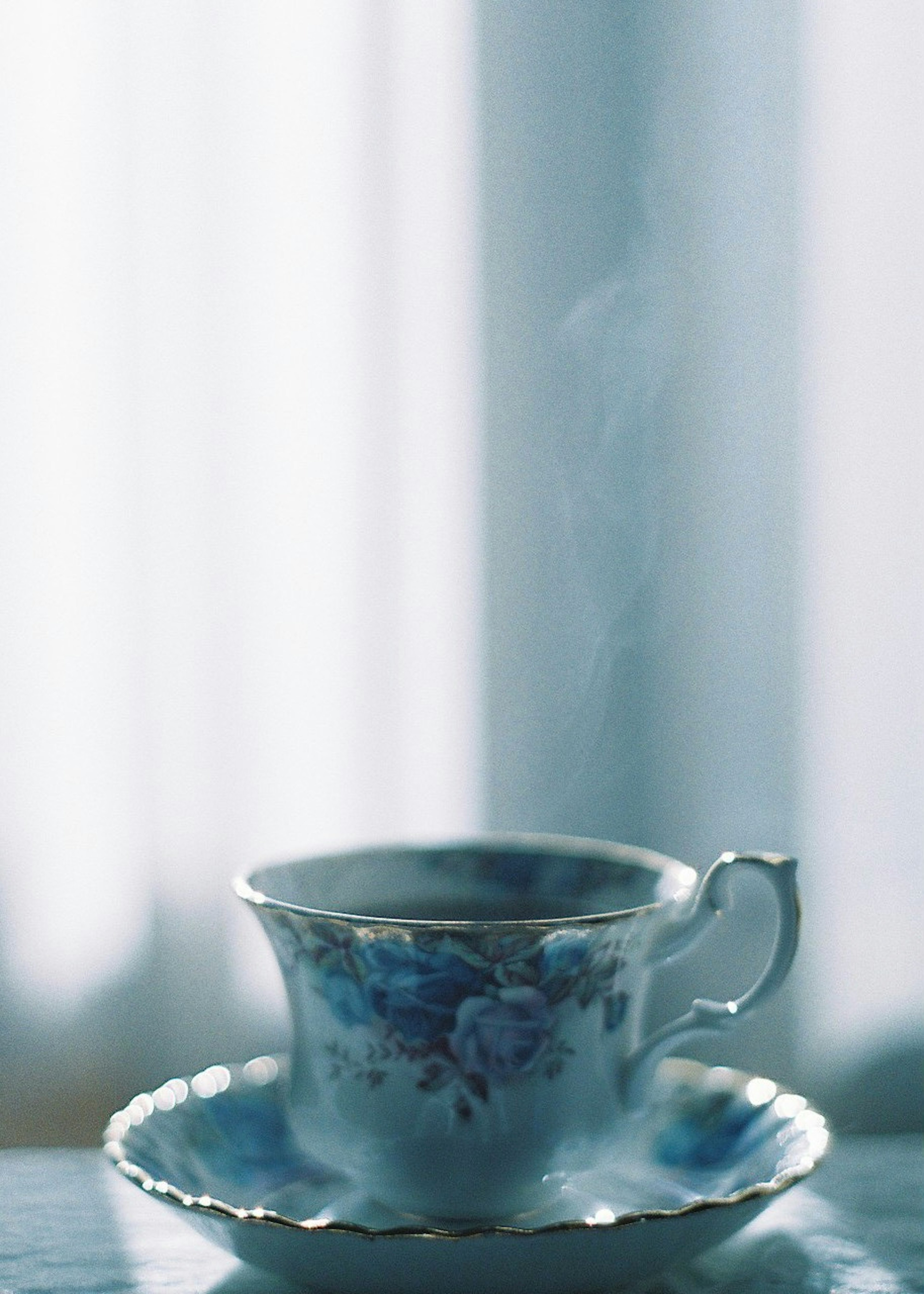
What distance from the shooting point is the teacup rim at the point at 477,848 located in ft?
1.66

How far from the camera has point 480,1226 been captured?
531 millimetres

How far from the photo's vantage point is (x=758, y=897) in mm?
772

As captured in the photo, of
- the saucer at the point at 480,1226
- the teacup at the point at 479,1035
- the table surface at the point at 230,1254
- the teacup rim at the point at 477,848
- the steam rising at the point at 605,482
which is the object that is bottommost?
the table surface at the point at 230,1254

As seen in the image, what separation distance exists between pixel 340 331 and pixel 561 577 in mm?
180

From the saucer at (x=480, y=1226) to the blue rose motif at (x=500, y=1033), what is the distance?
57mm

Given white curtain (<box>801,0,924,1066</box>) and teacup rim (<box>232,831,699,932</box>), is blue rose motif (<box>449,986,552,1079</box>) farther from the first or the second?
white curtain (<box>801,0,924,1066</box>)

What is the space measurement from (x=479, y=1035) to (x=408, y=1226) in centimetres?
9

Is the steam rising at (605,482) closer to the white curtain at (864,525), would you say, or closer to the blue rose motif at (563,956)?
the white curtain at (864,525)

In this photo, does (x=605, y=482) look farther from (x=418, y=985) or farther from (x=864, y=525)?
(x=418, y=985)

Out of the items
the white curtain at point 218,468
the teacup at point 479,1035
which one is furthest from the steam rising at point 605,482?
the teacup at point 479,1035

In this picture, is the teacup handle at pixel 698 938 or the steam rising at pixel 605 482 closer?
the teacup handle at pixel 698 938

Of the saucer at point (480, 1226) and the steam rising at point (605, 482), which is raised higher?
the steam rising at point (605, 482)

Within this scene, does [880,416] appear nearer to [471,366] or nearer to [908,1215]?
[471,366]

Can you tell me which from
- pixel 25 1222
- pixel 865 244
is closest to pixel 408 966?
pixel 25 1222
